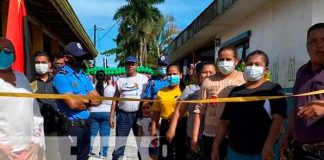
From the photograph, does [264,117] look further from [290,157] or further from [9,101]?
[9,101]

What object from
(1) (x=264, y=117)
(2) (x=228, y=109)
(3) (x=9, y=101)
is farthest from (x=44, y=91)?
(1) (x=264, y=117)

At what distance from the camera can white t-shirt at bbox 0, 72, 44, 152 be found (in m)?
3.42

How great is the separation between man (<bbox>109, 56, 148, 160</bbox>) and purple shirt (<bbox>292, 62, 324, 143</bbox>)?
3340mm

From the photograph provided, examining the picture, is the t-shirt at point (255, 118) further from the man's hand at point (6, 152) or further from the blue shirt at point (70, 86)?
the man's hand at point (6, 152)

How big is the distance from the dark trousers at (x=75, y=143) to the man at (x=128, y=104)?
5.43 ft

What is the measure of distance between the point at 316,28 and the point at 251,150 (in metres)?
1.12

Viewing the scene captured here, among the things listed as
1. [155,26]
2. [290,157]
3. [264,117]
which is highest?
[155,26]

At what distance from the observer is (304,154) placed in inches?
134

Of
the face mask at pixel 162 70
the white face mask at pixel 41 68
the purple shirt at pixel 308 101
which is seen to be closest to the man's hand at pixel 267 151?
the purple shirt at pixel 308 101

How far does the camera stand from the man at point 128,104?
6625 millimetres

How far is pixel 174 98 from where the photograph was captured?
563 centimetres

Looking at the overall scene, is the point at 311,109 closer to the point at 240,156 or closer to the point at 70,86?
the point at 240,156

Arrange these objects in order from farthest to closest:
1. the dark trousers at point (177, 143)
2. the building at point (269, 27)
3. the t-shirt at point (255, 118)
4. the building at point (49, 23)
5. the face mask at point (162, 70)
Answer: the building at point (49, 23), the building at point (269, 27), the face mask at point (162, 70), the dark trousers at point (177, 143), the t-shirt at point (255, 118)

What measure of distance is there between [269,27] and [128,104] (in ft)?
12.4
